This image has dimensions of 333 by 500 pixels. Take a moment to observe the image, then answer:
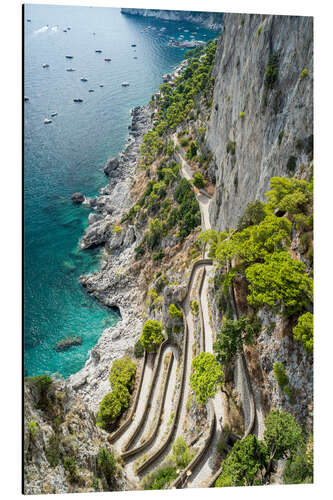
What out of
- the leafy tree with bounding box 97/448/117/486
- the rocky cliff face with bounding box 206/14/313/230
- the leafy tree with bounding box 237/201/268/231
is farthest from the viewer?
the leafy tree with bounding box 237/201/268/231

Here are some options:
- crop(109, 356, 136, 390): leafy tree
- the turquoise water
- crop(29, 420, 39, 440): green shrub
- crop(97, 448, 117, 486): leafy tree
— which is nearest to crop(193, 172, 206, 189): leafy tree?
the turquoise water

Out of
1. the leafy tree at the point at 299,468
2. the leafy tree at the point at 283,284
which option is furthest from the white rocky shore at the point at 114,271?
the leafy tree at the point at 283,284

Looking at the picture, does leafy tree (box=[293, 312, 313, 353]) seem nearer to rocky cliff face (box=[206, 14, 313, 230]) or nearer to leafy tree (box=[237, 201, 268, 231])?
leafy tree (box=[237, 201, 268, 231])

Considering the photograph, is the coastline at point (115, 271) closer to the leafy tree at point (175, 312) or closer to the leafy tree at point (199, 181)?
the leafy tree at point (175, 312)

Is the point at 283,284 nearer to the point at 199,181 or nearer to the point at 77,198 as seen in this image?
the point at 199,181

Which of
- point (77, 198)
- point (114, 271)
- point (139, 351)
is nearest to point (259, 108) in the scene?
point (139, 351)

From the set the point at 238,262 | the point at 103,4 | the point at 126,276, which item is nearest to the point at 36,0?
the point at 103,4
